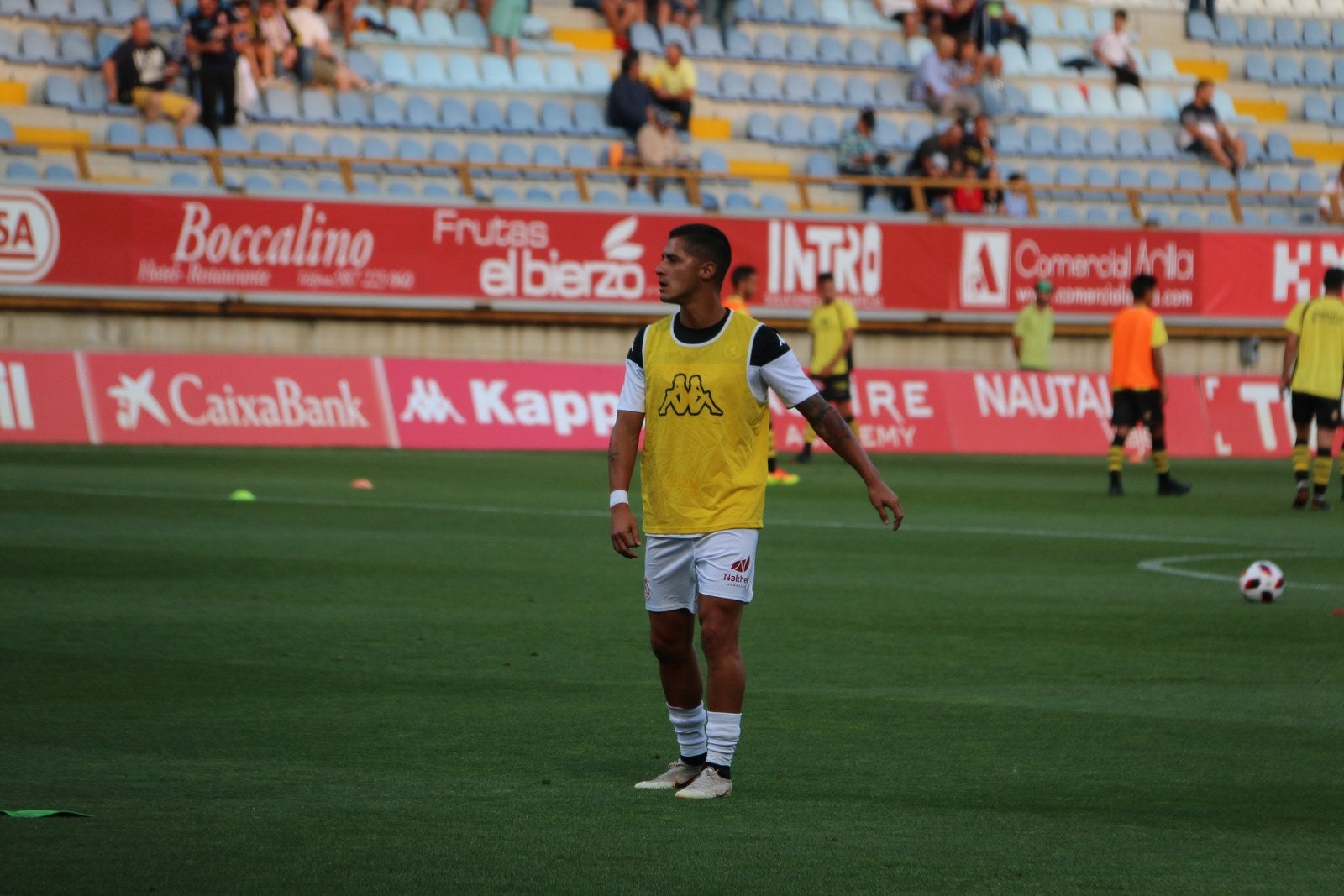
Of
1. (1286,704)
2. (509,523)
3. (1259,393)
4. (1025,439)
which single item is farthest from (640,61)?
(1286,704)

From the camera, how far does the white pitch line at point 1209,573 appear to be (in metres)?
12.7

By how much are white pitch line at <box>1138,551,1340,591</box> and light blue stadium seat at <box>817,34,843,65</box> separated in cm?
1931

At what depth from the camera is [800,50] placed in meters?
32.7

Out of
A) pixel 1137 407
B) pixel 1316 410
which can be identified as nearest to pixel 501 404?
pixel 1137 407

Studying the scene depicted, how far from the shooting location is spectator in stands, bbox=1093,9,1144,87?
3466 centimetres

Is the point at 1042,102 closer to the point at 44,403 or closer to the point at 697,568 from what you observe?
the point at 44,403

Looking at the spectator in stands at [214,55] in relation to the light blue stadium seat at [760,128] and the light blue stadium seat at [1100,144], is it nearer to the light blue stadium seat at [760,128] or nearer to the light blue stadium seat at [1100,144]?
the light blue stadium seat at [760,128]

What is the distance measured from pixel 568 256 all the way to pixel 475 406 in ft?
10.9

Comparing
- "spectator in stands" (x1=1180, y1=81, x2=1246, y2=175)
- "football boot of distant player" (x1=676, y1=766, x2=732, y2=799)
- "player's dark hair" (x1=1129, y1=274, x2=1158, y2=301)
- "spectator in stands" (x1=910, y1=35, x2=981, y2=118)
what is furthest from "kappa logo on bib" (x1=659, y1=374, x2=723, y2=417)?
"spectator in stands" (x1=1180, y1=81, x2=1246, y2=175)

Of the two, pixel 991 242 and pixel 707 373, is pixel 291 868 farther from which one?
pixel 991 242

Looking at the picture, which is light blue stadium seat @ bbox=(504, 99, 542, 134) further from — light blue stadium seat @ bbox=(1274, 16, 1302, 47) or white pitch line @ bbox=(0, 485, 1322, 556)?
light blue stadium seat @ bbox=(1274, 16, 1302, 47)

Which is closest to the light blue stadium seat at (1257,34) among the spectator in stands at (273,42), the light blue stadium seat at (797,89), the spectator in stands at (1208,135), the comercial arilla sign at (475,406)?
Result: the spectator in stands at (1208,135)

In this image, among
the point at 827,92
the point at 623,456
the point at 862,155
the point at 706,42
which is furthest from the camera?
the point at 827,92

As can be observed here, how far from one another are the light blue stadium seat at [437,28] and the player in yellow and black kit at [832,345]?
9.26 m
